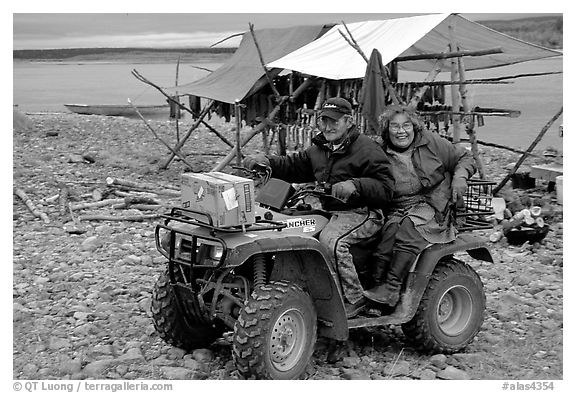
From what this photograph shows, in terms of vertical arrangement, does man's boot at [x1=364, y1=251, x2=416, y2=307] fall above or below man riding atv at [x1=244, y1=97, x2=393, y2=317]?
below

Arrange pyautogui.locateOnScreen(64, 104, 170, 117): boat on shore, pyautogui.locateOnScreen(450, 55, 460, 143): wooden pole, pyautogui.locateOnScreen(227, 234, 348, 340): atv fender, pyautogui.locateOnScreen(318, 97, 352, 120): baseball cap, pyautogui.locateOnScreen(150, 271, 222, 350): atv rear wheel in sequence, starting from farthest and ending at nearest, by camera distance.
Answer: pyautogui.locateOnScreen(64, 104, 170, 117): boat on shore
pyautogui.locateOnScreen(450, 55, 460, 143): wooden pole
pyautogui.locateOnScreen(150, 271, 222, 350): atv rear wheel
pyautogui.locateOnScreen(318, 97, 352, 120): baseball cap
pyautogui.locateOnScreen(227, 234, 348, 340): atv fender

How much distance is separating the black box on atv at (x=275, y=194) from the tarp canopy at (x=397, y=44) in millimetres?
6241

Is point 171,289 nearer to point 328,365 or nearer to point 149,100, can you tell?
point 328,365

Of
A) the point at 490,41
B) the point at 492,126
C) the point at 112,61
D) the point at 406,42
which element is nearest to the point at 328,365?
the point at 406,42

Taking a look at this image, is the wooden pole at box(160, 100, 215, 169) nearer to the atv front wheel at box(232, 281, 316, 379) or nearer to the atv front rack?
the atv front rack

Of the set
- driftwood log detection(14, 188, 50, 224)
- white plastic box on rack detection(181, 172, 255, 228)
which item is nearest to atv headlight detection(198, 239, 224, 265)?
white plastic box on rack detection(181, 172, 255, 228)

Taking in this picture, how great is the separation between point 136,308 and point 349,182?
2.61 metres

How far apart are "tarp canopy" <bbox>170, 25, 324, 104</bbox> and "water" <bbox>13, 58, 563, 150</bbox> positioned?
174 centimetres

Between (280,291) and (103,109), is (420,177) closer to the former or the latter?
(280,291)

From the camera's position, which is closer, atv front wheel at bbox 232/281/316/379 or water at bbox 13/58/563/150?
atv front wheel at bbox 232/281/316/379

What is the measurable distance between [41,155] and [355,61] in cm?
A: 751

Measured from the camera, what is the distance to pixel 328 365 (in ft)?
19.2

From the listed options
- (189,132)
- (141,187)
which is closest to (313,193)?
(141,187)

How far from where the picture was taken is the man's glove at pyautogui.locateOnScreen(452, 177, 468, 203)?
6.02 metres
